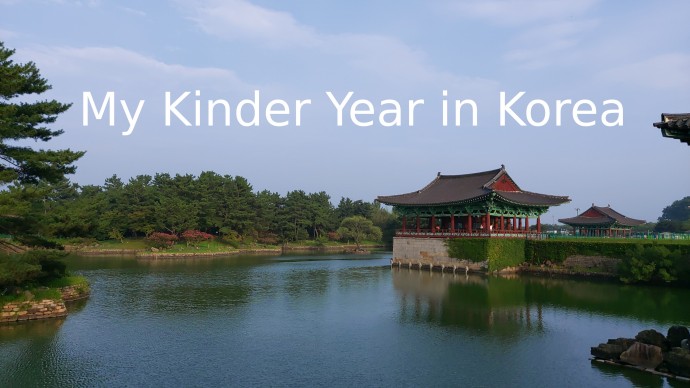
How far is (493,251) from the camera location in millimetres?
41938

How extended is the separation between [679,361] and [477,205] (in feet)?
106

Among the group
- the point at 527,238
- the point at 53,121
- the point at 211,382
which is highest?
the point at 53,121

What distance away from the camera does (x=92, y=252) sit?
64.1m

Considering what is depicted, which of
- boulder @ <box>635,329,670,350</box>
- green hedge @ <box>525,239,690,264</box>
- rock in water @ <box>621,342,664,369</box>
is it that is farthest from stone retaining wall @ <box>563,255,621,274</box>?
rock in water @ <box>621,342,664,369</box>

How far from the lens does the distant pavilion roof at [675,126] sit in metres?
11.4

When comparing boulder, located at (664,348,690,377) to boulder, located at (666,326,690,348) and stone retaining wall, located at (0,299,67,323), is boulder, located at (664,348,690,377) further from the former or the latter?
stone retaining wall, located at (0,299,67,323)

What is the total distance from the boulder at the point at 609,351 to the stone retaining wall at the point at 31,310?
23.4m

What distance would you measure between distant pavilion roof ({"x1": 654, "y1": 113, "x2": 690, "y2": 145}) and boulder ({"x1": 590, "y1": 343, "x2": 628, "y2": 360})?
777cm

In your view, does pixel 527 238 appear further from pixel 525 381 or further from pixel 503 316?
pixel 525 381

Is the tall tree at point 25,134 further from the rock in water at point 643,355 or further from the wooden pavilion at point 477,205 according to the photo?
the wooden pavilion at point 477,205

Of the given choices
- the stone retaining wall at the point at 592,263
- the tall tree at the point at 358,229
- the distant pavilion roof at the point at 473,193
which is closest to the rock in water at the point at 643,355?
the stone retaining wall at the point at 592,263

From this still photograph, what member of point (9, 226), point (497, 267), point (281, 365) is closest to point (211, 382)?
point (281, 365)

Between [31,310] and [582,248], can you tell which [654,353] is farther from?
[582,248]

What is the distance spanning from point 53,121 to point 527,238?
3852 centimetres
